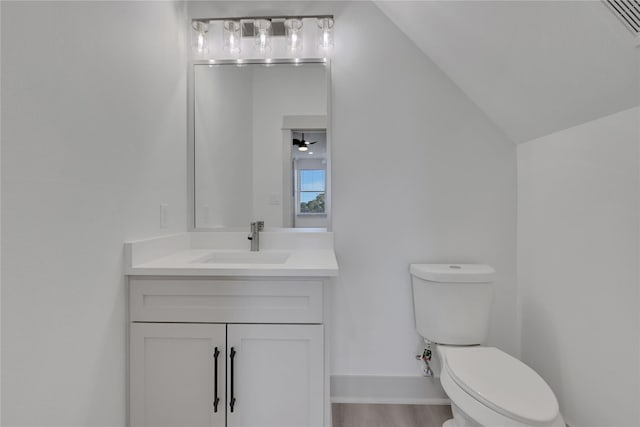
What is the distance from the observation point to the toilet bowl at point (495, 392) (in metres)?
0.95

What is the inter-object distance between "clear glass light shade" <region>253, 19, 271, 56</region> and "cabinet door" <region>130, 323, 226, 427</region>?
4.88 ft

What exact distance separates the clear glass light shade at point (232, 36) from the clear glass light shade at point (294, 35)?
0.28 metres

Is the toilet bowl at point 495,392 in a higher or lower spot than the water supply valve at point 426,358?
higher

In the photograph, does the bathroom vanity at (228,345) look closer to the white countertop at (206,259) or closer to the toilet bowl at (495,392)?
the white countertop at (206,259)

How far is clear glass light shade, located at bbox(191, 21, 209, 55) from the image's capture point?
1699 mm

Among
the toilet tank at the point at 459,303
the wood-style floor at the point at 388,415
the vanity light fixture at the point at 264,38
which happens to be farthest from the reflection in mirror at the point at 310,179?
the wood-style floor at the point at 388,415

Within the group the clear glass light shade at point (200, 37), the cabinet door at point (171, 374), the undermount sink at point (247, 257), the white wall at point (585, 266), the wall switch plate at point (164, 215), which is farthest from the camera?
the clear glass light shade at point (200, 37)

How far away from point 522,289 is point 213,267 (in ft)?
5.35

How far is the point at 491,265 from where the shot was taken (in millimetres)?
1678

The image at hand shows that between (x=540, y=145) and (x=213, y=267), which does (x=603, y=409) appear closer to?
(x=540, y=145)

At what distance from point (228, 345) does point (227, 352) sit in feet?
0.09

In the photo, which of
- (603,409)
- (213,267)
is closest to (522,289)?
(603,409)

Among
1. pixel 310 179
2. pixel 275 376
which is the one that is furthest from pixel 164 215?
pixel 275 376

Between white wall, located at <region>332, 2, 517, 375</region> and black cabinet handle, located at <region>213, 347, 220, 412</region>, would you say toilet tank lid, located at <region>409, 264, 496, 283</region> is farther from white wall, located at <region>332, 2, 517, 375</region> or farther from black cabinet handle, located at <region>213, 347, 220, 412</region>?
black cabinet handle, located at <region>213, 347, 220, 412</region>
